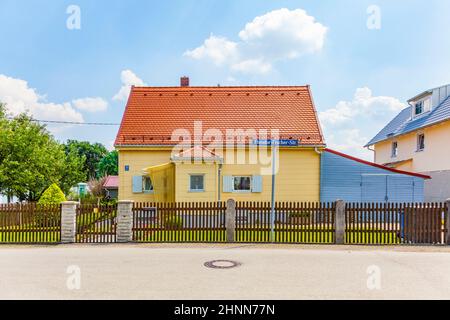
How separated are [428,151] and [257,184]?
13559mm

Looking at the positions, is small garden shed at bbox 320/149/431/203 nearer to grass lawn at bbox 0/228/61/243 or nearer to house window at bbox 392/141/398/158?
house window at bbox 392/141/398/158

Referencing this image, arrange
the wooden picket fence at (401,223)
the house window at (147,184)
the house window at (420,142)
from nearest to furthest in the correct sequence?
the wooden picket fence at (401,223), the house window at (147,184), the house window at (420,142)

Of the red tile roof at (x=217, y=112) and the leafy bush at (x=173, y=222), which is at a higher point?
the red tile roof at (x=217, y=112)

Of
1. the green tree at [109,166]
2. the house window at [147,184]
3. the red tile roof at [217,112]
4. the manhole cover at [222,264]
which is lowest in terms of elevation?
the manhole cover at [222,264]

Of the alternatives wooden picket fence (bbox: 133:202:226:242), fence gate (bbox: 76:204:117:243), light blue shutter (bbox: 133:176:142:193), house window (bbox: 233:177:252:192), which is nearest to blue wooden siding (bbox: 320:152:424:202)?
house window (bbox: 233:177:252:192)

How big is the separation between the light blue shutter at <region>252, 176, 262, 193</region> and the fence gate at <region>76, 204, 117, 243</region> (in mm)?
8653

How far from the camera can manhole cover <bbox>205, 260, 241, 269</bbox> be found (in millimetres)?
7453

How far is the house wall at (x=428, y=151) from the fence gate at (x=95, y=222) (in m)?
20.5

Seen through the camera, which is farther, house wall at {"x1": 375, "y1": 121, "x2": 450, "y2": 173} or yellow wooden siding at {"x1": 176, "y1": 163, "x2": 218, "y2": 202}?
house wall at {"x1": 375, "y1": 121, "x2": 450, "y2": 173}

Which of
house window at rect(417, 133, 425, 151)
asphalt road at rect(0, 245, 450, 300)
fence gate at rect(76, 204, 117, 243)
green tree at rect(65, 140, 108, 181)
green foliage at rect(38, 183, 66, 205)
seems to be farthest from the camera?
green tree at rect(65, 140, 108, 181)

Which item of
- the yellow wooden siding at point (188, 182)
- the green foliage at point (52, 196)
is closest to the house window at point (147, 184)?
the yellow wooden siding at point (188, 182)

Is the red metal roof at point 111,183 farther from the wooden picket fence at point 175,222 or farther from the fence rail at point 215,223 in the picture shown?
the wooden picket fence at point 175,222

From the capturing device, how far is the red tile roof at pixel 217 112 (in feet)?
60.2
